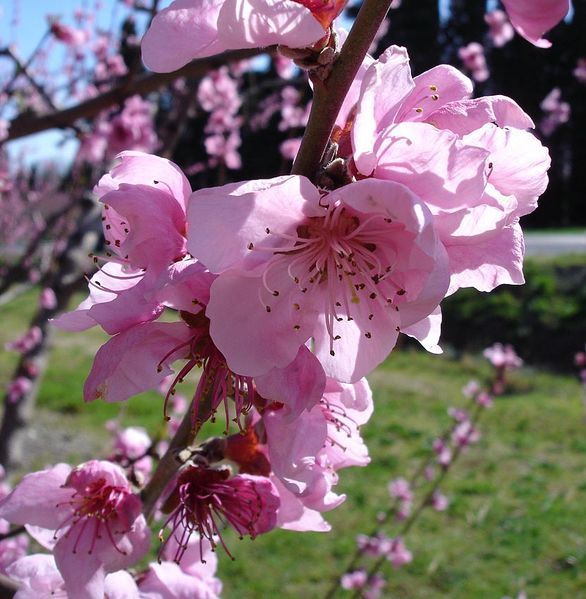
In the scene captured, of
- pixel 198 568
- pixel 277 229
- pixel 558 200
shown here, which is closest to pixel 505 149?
pixel 277 229

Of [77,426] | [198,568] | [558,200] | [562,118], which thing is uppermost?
[198,568]

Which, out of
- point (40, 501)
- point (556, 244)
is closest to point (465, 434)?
point (40, 501)

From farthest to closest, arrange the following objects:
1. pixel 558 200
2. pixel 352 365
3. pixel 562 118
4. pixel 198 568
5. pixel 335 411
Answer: pixel 558 200
pixel 562 118
pixel 198 568
pixel 335 411
pixel 352 365

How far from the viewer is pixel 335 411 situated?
1.01 metres

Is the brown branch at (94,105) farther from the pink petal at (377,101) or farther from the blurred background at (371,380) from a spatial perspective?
the pink petal at (377,101)

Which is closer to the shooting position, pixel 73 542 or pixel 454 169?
pixel 454 169

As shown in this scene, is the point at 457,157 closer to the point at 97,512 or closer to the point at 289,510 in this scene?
the point at 289,510

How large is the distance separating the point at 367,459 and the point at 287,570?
3751mm

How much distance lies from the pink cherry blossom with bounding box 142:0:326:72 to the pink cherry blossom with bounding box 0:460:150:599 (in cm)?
65

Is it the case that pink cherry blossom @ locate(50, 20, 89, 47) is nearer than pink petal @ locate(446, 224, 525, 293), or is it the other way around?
pink petal @ locate(446, 224, 525, 293)

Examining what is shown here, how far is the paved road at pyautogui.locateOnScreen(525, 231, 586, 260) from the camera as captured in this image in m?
13.6

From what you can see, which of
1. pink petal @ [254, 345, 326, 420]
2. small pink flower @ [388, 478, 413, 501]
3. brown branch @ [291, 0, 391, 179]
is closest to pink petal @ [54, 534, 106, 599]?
pink petal @ [254, 345, 326, 420]

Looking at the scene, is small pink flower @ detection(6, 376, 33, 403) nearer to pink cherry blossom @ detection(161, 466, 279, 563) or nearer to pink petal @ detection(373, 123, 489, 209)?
pink cherry blossom @ detection(161, 466, 279, 563)

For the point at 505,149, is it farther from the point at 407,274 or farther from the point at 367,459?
the point at 367,459
